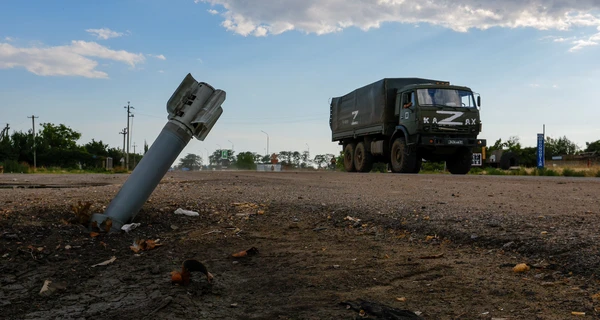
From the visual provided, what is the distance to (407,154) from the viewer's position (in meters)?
16.2

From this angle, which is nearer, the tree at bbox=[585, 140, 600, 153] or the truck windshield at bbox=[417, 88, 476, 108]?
the truck windshield at bbox=[417, 88, 476, 108]

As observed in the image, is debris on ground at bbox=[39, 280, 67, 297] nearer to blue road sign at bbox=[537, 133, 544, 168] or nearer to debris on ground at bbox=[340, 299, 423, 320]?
debris on ground at bbox=[340, 299, 423, 320]

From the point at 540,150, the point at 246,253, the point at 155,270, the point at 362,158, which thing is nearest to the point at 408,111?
the point at 362,158

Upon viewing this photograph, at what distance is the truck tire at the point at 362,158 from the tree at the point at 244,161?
5098 centimetres

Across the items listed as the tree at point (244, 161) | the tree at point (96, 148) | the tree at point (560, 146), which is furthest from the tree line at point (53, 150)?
the tree at point (560, 146)

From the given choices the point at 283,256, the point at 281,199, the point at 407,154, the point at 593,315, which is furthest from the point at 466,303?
the point at 407,154

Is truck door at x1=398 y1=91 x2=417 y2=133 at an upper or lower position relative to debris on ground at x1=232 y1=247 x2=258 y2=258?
upper

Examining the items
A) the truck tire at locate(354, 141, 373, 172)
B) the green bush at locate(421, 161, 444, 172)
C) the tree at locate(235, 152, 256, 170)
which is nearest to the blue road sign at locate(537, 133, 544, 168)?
the truck tire at locate(354, 141, 373, 172)

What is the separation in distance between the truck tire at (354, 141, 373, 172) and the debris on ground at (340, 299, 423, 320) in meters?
18.2

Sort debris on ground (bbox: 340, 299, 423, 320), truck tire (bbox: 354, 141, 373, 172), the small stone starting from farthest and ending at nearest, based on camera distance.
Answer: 1. truck tire (bbox: 354, 141, 373, 172)
2. the small stone
3. debris on ground (bbox: 340, 299, 423, 320)

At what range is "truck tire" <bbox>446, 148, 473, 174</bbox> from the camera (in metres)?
17.3

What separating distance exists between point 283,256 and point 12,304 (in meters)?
1.56

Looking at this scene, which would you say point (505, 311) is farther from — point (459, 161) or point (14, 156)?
point (14, 156)

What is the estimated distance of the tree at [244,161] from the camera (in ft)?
242
